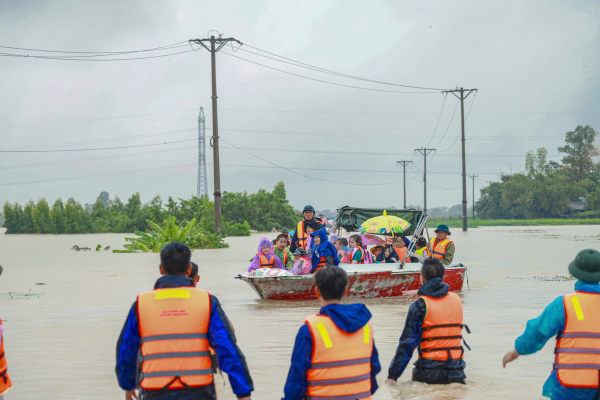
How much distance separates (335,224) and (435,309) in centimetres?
1071

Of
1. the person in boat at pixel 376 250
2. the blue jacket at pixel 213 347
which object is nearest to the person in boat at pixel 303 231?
the person in boat at pixel 376 250

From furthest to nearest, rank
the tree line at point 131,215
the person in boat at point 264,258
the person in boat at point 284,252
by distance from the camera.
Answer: the tree line at point 131,215 < the person in boat at point 284,252 < the person in boat at point 264,258

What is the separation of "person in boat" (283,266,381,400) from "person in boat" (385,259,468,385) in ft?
4.67

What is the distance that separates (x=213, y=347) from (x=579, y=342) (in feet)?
7.42

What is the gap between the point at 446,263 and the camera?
1370 cm

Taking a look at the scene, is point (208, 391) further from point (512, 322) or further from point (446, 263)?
point (446, 263)

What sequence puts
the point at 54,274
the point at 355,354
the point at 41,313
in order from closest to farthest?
the point at 355,354
the point at 41,313
the point at 54,274

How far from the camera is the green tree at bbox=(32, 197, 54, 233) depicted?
75875mm

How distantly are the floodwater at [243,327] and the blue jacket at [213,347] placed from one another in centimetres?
263

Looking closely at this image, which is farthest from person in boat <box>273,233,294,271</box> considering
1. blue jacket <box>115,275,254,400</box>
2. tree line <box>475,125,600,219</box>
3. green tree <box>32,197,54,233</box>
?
tree line <box>475,125,600,219</box>

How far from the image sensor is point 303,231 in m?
13.1

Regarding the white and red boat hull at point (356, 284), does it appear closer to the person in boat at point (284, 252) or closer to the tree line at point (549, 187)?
the person in boat at point (284, 252)

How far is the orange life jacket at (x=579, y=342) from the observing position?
4.04 metres

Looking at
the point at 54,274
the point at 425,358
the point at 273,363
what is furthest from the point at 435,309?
the point at 54,274
